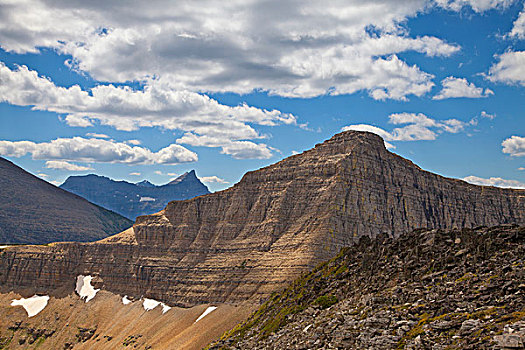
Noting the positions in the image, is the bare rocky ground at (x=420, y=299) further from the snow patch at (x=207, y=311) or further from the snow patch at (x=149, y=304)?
the snow patch at (x=149, y=304)

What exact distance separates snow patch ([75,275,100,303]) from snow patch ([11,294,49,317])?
11.8 metres

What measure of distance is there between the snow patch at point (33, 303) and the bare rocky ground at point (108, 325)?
1782 millimetres

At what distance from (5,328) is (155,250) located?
53.1 meters

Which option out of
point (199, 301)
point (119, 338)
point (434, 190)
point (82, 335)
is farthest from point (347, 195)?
point (82, 335)

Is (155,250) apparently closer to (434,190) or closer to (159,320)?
(159,320)

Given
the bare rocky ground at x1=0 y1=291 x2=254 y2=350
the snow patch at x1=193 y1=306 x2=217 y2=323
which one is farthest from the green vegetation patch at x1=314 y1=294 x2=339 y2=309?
the snow patch at x1=193 y1=306 x2=217 y2=323

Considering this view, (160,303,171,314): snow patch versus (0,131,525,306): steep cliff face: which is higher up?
(0,131,525,306): steep cliff face

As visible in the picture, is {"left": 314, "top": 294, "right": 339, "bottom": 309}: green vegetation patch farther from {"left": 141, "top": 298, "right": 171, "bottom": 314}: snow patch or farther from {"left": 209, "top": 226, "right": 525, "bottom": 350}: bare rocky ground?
{"left": 141, "top": 298, "right": 171, "bottom": 314}: snow patch

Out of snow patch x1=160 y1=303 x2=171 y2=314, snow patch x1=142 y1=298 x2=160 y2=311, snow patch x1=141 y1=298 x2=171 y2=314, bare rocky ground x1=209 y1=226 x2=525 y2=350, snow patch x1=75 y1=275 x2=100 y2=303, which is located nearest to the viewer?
bare rocky ground x1=209 y1=226 x2=525 y2=350

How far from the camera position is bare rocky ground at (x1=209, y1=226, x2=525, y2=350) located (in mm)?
42750

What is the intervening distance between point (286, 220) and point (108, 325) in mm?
61866

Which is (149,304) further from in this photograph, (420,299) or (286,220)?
(420,299)

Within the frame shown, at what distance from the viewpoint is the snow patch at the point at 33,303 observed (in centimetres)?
18938

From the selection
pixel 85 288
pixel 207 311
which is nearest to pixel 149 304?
pixel 207 311
